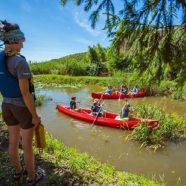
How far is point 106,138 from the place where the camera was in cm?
1300

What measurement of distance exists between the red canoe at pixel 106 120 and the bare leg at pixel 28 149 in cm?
798

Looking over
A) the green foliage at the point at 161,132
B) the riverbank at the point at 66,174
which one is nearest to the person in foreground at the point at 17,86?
the riverbank at the point at 66,174

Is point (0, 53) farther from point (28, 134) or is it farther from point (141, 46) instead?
point (141, 46)

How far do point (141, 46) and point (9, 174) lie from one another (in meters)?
2.41

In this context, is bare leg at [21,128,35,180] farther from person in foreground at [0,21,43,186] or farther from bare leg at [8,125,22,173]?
bare leg at [8,125,22,173]

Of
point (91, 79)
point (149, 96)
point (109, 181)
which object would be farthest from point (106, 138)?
point (91, 79)

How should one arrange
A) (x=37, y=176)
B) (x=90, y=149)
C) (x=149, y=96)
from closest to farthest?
(x=37, y=176) → (x=90, y=149) → (x=149, y=96)

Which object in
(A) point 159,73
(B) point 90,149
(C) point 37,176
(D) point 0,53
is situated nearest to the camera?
(D) point 0,53

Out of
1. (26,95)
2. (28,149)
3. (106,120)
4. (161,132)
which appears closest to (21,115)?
(26,95)

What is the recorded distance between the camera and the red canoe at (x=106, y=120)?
12667mm

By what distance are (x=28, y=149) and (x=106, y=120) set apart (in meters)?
10.6

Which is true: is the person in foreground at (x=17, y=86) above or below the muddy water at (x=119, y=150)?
above

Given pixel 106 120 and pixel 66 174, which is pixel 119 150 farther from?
pixel 66 174

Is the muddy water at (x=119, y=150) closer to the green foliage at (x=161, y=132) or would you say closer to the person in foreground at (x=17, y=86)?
the green foliage at (x=161, y=132)
